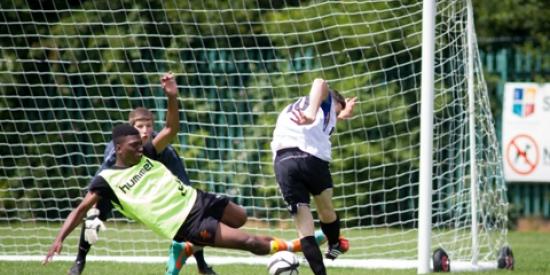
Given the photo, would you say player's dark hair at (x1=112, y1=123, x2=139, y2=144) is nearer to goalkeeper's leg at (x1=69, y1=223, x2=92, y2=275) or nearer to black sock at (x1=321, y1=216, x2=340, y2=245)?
goalkeeper's leg at (x1=69, y1=223, x2=92, y2=275)

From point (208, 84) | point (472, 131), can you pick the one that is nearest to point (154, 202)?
point (472, 131)

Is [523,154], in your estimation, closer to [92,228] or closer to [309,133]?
[309,133]

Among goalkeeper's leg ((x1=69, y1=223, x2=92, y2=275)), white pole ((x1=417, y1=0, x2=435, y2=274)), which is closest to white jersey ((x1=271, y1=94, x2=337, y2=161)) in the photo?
white pole ((x1=417, y1=0, x2=435, y2=274))

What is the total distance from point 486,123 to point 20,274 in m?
4.30

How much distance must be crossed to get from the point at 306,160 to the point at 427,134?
4.62ft

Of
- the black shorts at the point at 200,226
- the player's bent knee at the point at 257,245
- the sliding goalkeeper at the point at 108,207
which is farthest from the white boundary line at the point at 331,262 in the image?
the black shorts at the point at 200,226

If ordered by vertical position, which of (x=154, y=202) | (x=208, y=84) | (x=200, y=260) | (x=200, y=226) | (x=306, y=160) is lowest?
(x=200, y=260)

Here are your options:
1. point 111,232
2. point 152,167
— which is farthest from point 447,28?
point 111,232

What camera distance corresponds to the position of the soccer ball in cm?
772

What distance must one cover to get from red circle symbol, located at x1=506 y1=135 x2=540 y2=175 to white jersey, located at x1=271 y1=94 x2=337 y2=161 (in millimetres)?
6979

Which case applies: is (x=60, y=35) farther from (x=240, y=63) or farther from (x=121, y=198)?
(x=121, y=198)

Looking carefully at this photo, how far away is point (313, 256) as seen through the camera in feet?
26.4

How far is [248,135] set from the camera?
1331 centimetres

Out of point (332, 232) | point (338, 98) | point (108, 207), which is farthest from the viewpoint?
point (108, 207)
